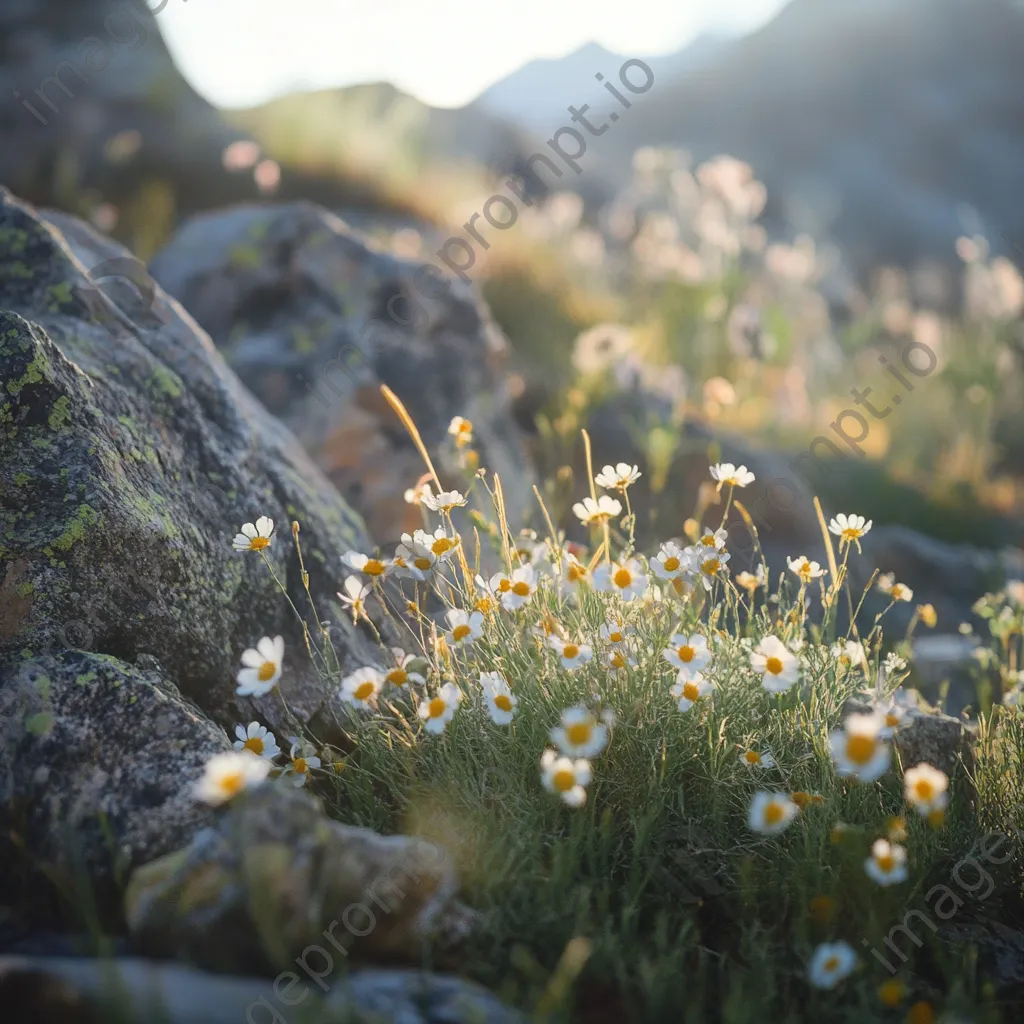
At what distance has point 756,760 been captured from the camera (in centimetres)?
203

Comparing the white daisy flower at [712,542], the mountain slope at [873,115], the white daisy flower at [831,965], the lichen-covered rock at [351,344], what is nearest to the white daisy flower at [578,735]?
the white daisy flower at [831,965]

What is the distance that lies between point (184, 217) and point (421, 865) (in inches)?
315

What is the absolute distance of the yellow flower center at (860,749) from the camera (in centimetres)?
152

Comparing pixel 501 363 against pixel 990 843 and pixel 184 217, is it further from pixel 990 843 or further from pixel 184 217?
pixel 184 217

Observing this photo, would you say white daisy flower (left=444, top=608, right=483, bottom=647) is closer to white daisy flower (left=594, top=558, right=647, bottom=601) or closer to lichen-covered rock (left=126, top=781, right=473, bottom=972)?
white daisy flower (left=594, top=558, right=647, bottom=601)

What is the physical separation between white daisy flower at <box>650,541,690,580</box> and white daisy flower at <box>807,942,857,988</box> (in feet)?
3.16

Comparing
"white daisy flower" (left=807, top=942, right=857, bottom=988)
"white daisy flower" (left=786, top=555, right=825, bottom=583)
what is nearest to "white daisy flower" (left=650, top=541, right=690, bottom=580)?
"white daisy flower" (left=786, top=555, right=825, bottom=583)

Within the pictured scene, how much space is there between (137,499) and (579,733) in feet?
4.14

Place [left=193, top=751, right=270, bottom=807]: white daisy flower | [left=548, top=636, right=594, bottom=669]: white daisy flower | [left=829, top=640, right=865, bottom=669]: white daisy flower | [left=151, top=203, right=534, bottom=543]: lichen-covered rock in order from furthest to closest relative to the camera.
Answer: [left=151, top=203, right=534, bottom=543]: lichen-covered rock
[left=829, top=640, right=865, bottom=669]: white daisy flower
[left=548, top=636, right=594, bottom=669]: white daisy flower
[left=193, top=751, right=270, bottom=807]: white daisy flower

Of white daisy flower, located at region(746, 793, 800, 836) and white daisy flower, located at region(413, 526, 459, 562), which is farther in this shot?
white daisy flower, located at region(413, 526, 459, 562)

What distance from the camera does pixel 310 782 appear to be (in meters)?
2.12

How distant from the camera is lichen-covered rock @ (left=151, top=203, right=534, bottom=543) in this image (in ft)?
14.3

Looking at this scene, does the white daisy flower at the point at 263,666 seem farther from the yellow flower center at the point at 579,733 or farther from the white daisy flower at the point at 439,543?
the yellow flower center at the point at 579,733

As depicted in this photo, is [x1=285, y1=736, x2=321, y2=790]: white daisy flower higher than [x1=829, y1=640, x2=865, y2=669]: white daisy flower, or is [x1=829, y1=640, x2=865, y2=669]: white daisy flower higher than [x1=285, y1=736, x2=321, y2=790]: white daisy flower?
[x1=829, y1=640, x2=865, y2=669]: white daisy flower
